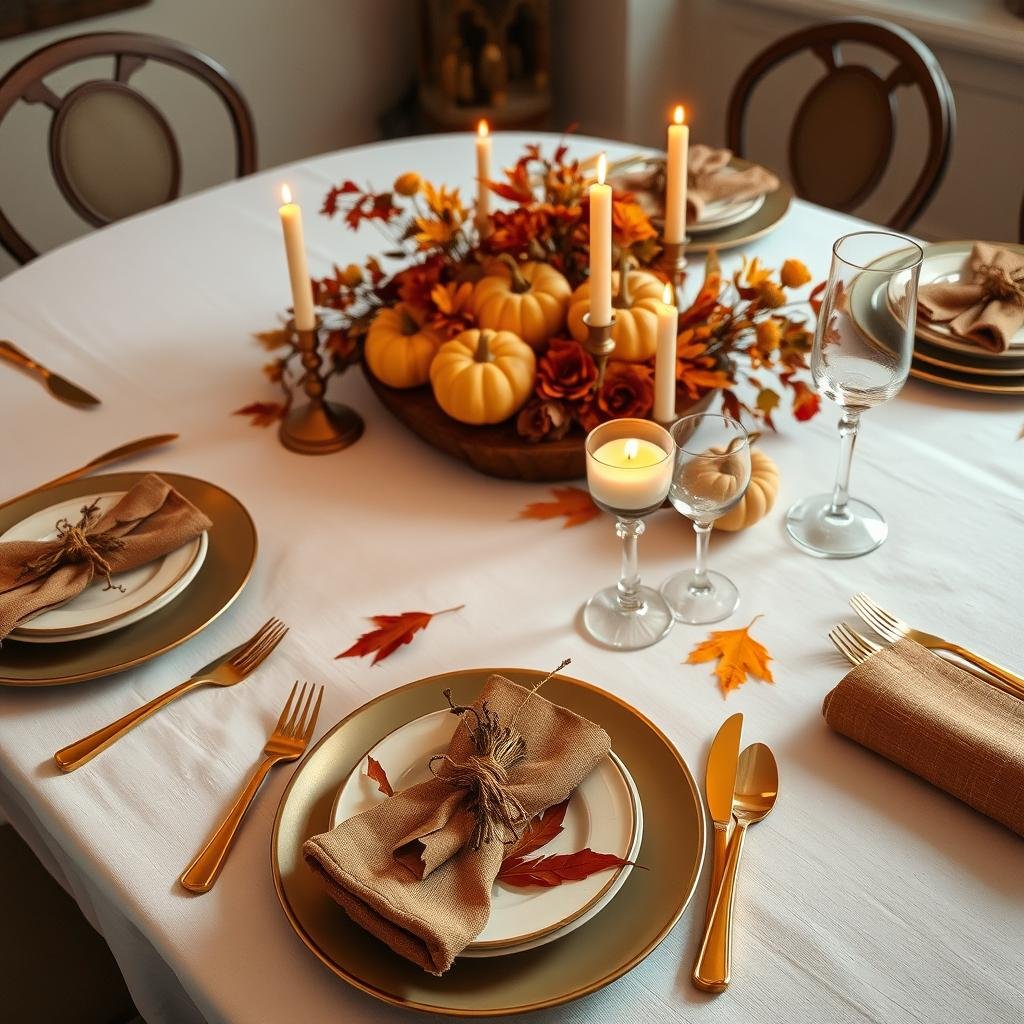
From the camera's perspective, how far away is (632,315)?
1092mm

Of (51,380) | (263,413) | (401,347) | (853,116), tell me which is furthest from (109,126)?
(853,116)

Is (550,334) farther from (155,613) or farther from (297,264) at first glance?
(155,613)

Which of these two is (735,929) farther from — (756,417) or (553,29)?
(553,29)

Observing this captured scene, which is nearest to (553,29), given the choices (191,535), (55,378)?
(55,378)

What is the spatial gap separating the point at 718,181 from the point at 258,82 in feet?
6.53

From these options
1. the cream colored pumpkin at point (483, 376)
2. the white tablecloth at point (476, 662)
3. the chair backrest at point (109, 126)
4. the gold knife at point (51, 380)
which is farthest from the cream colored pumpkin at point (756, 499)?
the chair backrest at point (109, 126)

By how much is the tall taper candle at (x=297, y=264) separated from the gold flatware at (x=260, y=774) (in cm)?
41

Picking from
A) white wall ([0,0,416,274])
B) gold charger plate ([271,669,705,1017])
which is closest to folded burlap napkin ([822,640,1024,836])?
gold charger plate ([271,669,705,1017])

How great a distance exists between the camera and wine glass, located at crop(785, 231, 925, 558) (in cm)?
90

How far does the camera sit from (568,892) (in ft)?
2.35

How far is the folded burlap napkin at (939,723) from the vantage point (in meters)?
0.77

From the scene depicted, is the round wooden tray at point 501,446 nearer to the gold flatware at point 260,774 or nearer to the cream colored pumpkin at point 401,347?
the cream colored pumpkin at point 401,347

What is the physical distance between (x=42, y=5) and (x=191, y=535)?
2.16 meters

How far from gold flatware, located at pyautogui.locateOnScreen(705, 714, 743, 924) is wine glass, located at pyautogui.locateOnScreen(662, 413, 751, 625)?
0.13 metres
